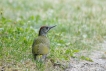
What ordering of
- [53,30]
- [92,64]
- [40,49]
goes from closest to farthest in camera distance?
[40,49]
[92,64]
[53,30]

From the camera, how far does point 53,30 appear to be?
1072 cm

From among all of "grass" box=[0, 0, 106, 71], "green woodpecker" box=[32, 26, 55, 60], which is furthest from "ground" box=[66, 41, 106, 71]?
"green woodpecker" box=[32, 26, 55, 60]

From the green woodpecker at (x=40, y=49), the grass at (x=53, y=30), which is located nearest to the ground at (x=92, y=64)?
the grass at (x=53, y=30)

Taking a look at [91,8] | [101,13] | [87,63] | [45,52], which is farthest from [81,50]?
[91,8]

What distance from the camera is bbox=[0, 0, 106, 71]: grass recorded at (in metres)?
7.89

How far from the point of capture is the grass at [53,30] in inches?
311

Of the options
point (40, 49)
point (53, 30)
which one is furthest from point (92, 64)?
point (53, 30)

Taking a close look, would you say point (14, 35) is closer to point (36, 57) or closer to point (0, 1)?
point (36, 57)

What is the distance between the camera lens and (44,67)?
747cm

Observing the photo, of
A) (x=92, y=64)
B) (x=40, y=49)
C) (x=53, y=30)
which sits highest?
(x=53, y=30)

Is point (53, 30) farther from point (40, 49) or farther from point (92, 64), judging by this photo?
point (40, 49)

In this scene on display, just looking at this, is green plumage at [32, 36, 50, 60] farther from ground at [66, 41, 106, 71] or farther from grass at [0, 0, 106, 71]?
ground at [66, 41, 106, 71]

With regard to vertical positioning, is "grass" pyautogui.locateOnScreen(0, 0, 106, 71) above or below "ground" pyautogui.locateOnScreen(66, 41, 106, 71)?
above

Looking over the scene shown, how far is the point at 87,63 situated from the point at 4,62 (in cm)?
170
